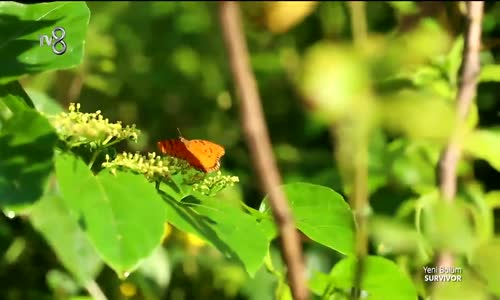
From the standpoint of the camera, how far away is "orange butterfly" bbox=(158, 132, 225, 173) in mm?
814

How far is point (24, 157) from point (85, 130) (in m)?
0.06

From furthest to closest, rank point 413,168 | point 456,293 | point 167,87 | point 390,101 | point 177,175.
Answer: point 167,87 → point 413,168 → point 177,175 → point 456,293 → point 390,101

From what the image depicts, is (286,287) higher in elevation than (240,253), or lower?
lower

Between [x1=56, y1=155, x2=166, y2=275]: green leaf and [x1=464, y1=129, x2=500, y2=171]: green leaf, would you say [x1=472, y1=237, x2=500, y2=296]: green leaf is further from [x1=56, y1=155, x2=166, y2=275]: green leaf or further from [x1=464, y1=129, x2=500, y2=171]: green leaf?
[x1=464, y1=129, x2=500, y2=171]: green leaf

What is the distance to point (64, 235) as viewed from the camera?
927mm

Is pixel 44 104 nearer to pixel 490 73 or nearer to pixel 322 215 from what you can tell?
pixel 322 215

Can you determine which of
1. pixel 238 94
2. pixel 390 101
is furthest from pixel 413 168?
pixel 238 94

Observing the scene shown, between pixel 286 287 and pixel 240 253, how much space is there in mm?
259

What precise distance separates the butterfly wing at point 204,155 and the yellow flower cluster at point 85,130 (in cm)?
5

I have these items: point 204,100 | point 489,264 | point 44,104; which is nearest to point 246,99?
point 489,264

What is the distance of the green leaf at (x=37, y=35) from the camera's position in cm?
82

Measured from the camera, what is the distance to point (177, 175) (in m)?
0.82

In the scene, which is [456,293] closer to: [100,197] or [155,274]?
[100,197]

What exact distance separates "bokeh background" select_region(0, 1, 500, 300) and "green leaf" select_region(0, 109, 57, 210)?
2.16ft
